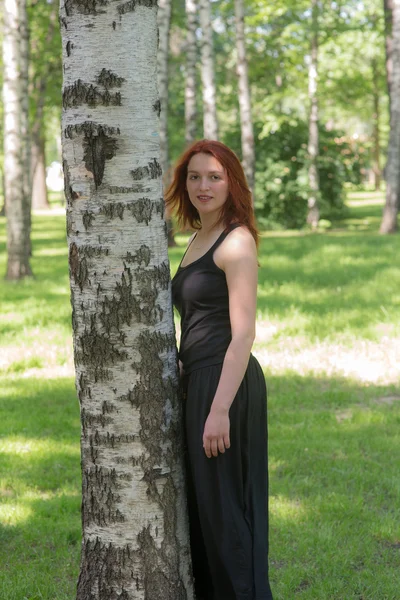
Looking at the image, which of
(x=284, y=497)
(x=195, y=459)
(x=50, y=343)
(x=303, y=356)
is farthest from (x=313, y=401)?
(x=195, y=459)

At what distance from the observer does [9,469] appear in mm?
5555

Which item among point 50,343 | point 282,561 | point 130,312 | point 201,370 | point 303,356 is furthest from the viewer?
point 50,343

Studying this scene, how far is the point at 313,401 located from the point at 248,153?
12.8m

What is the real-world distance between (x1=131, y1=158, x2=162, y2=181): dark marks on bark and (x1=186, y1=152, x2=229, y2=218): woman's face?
0.83 ft

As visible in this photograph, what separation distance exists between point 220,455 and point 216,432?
177 millimetres

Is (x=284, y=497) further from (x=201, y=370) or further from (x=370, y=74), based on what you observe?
(x=370, y=74)

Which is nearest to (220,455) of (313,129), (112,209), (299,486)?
(112,209)

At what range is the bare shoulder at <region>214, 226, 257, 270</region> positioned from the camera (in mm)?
3051

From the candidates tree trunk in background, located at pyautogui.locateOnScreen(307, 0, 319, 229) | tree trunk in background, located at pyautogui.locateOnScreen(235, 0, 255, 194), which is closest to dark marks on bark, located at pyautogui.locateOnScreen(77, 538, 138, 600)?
tree trunk in background, located at pyautogui.locateOnScreen(235, 0, 255, 194)

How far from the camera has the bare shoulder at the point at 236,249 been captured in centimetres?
305

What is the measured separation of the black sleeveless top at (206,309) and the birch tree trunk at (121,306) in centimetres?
10

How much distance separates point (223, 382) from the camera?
2986 millimetres

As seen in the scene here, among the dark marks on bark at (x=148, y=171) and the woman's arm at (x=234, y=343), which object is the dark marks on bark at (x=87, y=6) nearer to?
the dark marks on bark at (x=148, y=171)

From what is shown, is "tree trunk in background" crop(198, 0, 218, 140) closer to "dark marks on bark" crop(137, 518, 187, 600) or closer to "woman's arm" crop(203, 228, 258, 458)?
"woman's arm" crop(203, 228, 258, 458)
